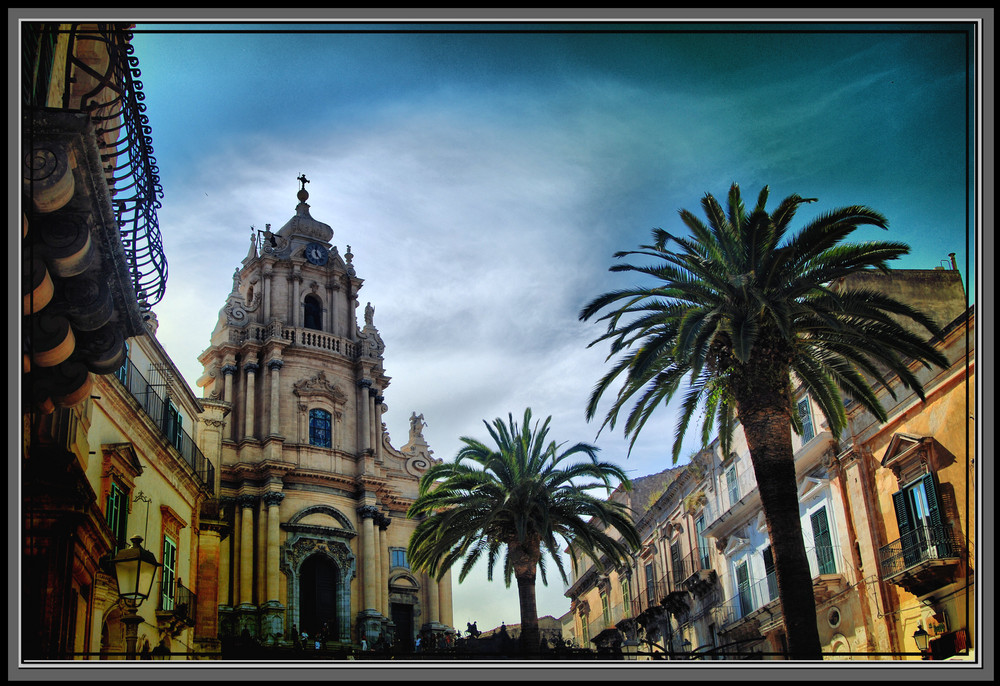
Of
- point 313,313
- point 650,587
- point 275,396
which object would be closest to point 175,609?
point 275,396

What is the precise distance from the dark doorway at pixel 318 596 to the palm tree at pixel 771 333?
24881 mm

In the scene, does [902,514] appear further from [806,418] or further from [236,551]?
[236,551]

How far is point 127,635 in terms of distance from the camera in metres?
13.2

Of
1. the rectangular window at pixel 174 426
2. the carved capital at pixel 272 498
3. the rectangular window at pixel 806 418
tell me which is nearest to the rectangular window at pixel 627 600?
the carved capital at pixel 272 498

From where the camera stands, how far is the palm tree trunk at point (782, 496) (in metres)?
16.4

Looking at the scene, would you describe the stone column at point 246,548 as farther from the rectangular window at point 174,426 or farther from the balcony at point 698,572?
the balcony at point 698,572

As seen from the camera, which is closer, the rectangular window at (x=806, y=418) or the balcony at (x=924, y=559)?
the balcony at (x=924, y=559)

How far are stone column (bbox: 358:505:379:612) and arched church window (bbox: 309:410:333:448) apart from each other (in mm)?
3327

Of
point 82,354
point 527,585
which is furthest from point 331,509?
point 82,354

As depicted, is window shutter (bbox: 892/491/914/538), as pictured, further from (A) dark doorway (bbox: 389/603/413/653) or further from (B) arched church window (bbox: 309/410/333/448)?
(B) arched church window (bbox: 309/410/333/448)

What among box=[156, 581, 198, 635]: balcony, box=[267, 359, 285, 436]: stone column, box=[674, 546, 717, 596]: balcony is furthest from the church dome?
box=[156, 581, 198, 635]: balcony

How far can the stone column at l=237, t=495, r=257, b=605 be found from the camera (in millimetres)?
38969

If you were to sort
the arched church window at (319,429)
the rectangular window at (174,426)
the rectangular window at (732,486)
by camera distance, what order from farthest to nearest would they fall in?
the arched church window at (319,429) → the rectangular window at (732,486) → the rectangular window at (174,426)

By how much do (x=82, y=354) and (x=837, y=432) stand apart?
42.1 feet
